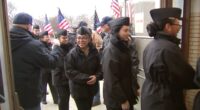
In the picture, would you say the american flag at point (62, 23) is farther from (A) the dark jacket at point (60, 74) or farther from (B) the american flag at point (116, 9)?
(A) the dark jacket at point (60, 74)

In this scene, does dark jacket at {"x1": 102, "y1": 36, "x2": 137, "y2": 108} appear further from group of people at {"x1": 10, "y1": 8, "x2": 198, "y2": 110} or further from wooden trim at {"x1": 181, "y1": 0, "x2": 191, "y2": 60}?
wooden trim at {"x1": 181, "y1": 0, "x2": 191, "y2": 60}

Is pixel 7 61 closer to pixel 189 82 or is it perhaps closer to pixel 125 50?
pixel 189 82

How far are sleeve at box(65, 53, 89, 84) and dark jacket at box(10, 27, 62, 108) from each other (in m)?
0.51

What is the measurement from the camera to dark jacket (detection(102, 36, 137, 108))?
251 cm

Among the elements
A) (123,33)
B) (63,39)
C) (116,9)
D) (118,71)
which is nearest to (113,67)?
(118,71)

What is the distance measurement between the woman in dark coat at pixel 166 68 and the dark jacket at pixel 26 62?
1.09 meters

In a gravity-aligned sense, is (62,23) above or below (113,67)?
above

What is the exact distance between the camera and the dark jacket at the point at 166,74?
1.93 metres

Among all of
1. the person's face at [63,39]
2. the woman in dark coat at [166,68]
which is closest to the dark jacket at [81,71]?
the person's face at [63,39]

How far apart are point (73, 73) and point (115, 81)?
74cm

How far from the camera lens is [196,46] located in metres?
2.50

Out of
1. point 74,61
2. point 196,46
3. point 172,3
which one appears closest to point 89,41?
point 74,61

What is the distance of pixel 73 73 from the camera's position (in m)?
3.06

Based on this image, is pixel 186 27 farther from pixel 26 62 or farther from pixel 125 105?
pixel 26 62
